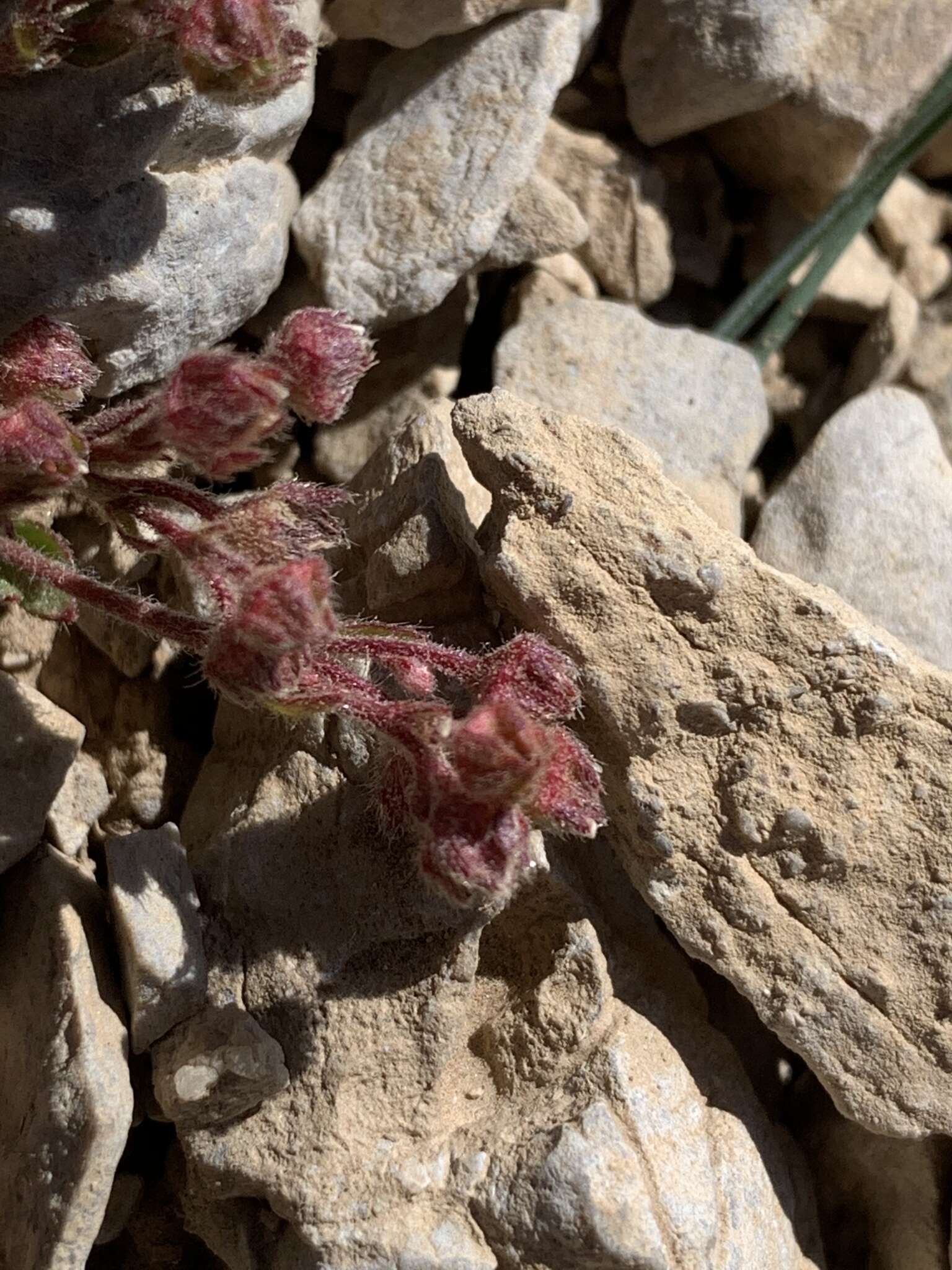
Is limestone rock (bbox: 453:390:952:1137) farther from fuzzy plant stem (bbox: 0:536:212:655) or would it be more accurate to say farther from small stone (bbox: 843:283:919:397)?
small stone (bbox: 843:283:919:397)

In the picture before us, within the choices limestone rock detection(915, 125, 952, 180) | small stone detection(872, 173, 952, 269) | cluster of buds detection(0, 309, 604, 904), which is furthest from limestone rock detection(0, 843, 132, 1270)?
limestone rock detection(915, 125, 952, 180)

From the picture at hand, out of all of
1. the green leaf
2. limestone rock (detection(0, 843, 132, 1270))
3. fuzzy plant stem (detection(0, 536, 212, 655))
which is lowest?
limestone rock (detection(0, 843, 132, 1270))

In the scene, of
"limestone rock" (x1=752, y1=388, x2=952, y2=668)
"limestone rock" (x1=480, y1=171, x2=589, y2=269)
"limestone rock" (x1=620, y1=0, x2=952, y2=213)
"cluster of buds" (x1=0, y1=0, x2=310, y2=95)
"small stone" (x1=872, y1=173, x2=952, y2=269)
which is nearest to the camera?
"cluster of buds" (x1=0, y1=0, x2=310, y2=95)

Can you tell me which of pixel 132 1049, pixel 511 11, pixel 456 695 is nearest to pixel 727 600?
pixel 456 695

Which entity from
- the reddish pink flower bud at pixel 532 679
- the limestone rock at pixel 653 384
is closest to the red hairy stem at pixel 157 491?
the reddish pink flower bud at pixel 532 679

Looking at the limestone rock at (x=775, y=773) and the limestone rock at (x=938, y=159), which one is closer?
the limestone rock at (x=775, y=773)

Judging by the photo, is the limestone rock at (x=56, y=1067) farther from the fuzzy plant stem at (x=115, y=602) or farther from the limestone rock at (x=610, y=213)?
the limestone rock at (x=610, y=213)

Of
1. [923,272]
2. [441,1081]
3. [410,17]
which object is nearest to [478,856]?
[441,1081]
